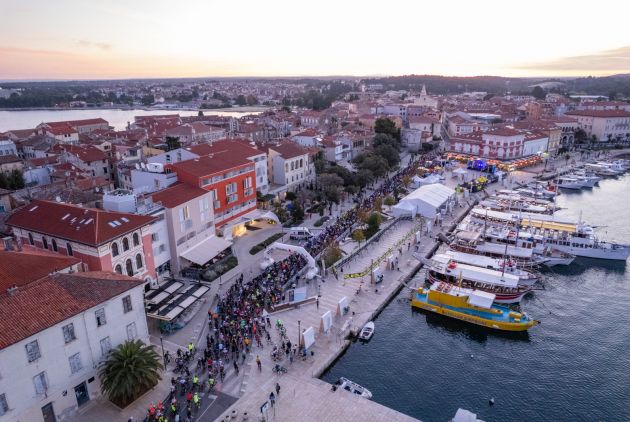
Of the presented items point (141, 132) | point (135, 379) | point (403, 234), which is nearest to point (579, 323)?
point (403, 234)

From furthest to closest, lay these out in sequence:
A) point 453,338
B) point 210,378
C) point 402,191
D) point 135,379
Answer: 1. point 402,191
2. point 453,338
3. point 210,378
4. point 135,379

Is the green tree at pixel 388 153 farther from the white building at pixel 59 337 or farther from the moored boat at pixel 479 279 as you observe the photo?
the white building at pixel 59 337

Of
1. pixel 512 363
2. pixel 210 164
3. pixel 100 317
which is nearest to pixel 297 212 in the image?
pixel 210 164

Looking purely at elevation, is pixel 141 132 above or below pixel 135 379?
above

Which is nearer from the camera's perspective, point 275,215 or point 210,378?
point 210,378

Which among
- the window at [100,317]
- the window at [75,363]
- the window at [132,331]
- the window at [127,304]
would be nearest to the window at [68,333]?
the window at [75,363]

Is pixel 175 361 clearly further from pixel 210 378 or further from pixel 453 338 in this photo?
pixel 453 338
